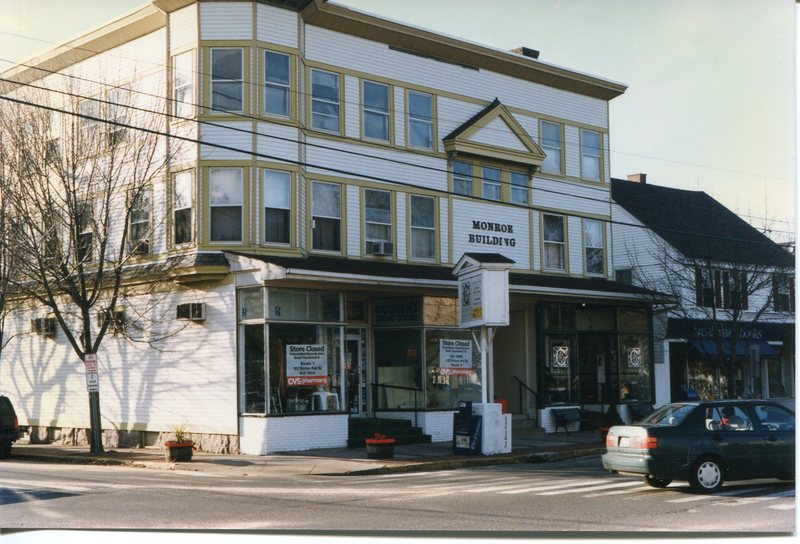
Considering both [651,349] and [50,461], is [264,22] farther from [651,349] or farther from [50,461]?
[651,349]

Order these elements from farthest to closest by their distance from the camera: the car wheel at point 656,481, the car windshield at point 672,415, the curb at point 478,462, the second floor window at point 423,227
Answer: the second floor window at point 423,227, the curb at point 478,462, the car wheel at point 656,481, the car windshield at point 672,415

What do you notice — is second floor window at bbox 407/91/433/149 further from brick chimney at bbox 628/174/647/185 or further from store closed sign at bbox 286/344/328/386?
brick chimney at bbox 628/174/647/185

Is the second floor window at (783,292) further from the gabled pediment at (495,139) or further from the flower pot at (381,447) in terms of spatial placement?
the flower pot at (381,447)

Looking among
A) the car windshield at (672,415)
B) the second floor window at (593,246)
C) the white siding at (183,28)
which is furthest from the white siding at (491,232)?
the car windshield at (672,415)

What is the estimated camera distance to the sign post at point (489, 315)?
74.3 ft

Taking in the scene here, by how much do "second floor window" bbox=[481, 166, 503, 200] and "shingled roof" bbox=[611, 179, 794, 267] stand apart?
7678 mm

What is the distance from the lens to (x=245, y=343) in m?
23.9

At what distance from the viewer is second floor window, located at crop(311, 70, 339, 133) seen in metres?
26.5

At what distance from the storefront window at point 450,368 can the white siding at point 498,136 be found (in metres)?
6.36

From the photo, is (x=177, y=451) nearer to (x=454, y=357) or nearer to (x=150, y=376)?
(x=150, y=376)

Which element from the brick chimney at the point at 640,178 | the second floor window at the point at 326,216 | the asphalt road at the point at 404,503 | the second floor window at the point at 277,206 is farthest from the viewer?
the brick chimney at the point at 640,178

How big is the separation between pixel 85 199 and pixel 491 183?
1215 centimetres

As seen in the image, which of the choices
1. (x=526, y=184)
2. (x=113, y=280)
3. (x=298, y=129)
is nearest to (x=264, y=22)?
(x=298, y=129)

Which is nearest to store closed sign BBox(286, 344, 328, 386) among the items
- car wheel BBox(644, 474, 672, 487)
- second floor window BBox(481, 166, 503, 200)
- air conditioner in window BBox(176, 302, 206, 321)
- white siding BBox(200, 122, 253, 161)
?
air conditioner in window BBox(176, 302, 206, 321)
